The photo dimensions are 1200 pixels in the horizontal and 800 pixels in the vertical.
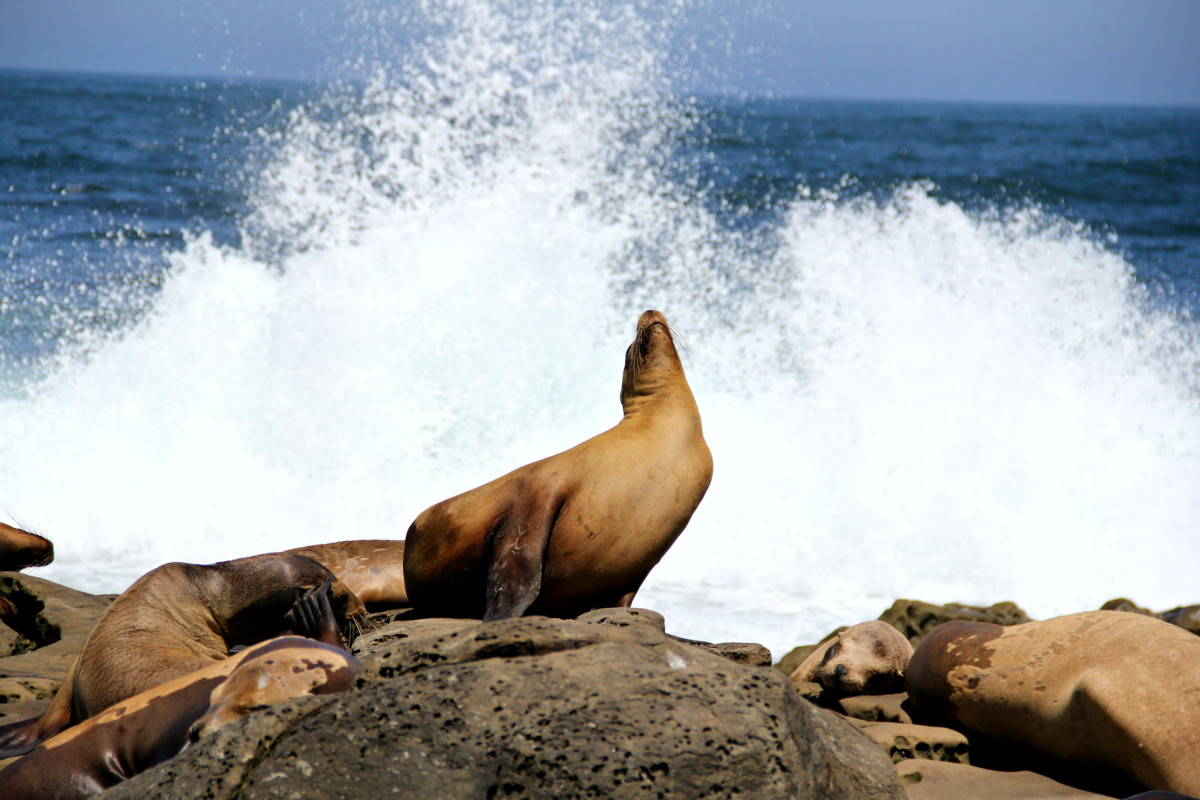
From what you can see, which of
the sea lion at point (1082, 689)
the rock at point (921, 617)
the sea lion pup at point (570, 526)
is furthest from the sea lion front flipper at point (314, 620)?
the rock at point (921, 617)

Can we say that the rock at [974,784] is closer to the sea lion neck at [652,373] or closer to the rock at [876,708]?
the rock at [876,708]

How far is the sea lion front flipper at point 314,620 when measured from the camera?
3480 mm

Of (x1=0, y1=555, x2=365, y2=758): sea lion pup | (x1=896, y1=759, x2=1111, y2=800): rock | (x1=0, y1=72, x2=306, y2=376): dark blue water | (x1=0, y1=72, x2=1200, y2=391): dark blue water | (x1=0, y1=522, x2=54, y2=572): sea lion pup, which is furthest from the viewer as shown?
(x1=0, y1=72, x2=1200, y2=391): dark blue water

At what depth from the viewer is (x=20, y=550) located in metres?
4.91

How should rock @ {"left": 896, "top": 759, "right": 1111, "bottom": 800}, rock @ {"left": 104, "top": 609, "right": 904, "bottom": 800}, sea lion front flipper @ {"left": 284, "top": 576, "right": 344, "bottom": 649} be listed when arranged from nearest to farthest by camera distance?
rock @ {"left": 104, "top": 609, "right": 904, "bottom": 800} → rock @ {"left": 896, "top": 759, "right": 1111, "bottom": 800} → sea lion front flipper @ {"left": 284, "top": 576, "right": 344, "bottom": 649}

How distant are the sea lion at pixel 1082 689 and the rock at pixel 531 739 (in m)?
1.23

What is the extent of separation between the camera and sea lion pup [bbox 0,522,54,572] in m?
4.89

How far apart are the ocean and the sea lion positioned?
2.56 meters

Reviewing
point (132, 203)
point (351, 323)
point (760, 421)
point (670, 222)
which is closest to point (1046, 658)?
point (760, 421)

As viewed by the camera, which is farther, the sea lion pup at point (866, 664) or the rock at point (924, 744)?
the sea lion pup at point (866, 664)

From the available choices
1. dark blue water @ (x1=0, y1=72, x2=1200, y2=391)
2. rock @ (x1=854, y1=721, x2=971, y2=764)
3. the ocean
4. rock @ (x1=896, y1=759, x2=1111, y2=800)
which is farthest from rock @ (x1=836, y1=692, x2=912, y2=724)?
dark blue water @ (x1=0, y1=72, x2=1200, y2=391)

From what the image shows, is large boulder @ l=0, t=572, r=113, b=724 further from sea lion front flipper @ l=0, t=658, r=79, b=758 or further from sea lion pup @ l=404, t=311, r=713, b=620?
sea lion pup @ l=404, t=311, r=713, b=620

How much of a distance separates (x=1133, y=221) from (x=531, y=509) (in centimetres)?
1569

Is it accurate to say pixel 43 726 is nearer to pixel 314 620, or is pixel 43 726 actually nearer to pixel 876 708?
pixel 314 620
